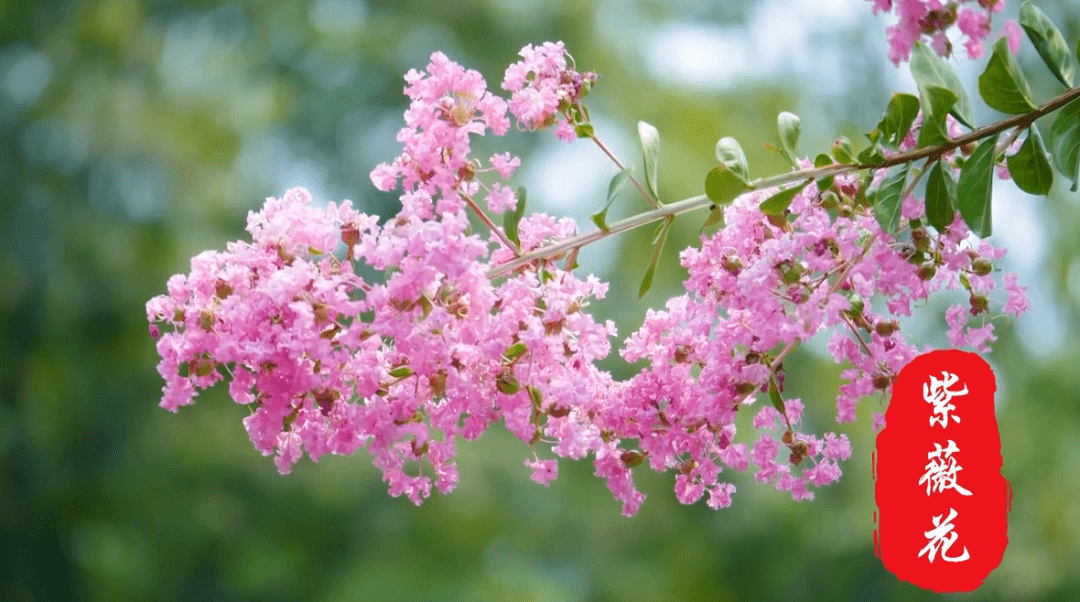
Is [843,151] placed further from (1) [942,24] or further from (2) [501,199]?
(2) [501,199]

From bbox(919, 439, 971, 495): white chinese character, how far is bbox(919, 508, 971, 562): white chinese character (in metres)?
0.05

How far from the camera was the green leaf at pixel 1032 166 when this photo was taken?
112 centimetres

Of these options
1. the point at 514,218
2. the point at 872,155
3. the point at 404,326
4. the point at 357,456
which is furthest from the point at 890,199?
the point at 357,456

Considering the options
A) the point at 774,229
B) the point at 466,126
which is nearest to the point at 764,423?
the point at 774,229

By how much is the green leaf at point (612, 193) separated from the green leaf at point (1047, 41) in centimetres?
42

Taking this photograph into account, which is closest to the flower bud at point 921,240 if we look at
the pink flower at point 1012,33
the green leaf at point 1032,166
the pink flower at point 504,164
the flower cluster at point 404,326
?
the green leaf at point 1032,166

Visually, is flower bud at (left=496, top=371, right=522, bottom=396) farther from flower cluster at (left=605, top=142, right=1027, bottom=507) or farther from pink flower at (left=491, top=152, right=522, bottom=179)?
pink flower at (left=491, top=152, right=522, bottom=179)

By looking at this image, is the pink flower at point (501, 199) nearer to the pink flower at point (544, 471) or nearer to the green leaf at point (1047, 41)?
the pink flower at point (544, 471)

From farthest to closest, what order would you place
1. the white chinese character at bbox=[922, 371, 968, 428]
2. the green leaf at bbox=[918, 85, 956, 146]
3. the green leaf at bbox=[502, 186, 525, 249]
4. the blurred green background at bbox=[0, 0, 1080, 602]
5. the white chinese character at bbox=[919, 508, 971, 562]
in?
the blurred green background at bbox=[0, 0, 1080, 602], the white chinese character at bbox=[919, 508, 971, 562], the white chinese character at bbox=[922, 371, 968, 428], the green leaf at bbox=[502, 186, 525, 249], the green leaf at bbox=[918, 85, 956, 146]

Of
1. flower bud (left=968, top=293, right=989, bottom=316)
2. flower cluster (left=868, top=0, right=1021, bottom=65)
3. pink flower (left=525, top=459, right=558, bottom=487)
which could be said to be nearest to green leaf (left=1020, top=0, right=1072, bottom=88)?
flower cluster (left=868, top=0, right=1021, bottom=65)

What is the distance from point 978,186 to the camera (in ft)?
3.51

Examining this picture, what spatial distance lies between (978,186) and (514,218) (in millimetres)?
460

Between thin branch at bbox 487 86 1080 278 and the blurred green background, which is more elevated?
thin branch at bbox 487 86 1080 278

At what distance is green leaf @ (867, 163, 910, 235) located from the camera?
1.07m
